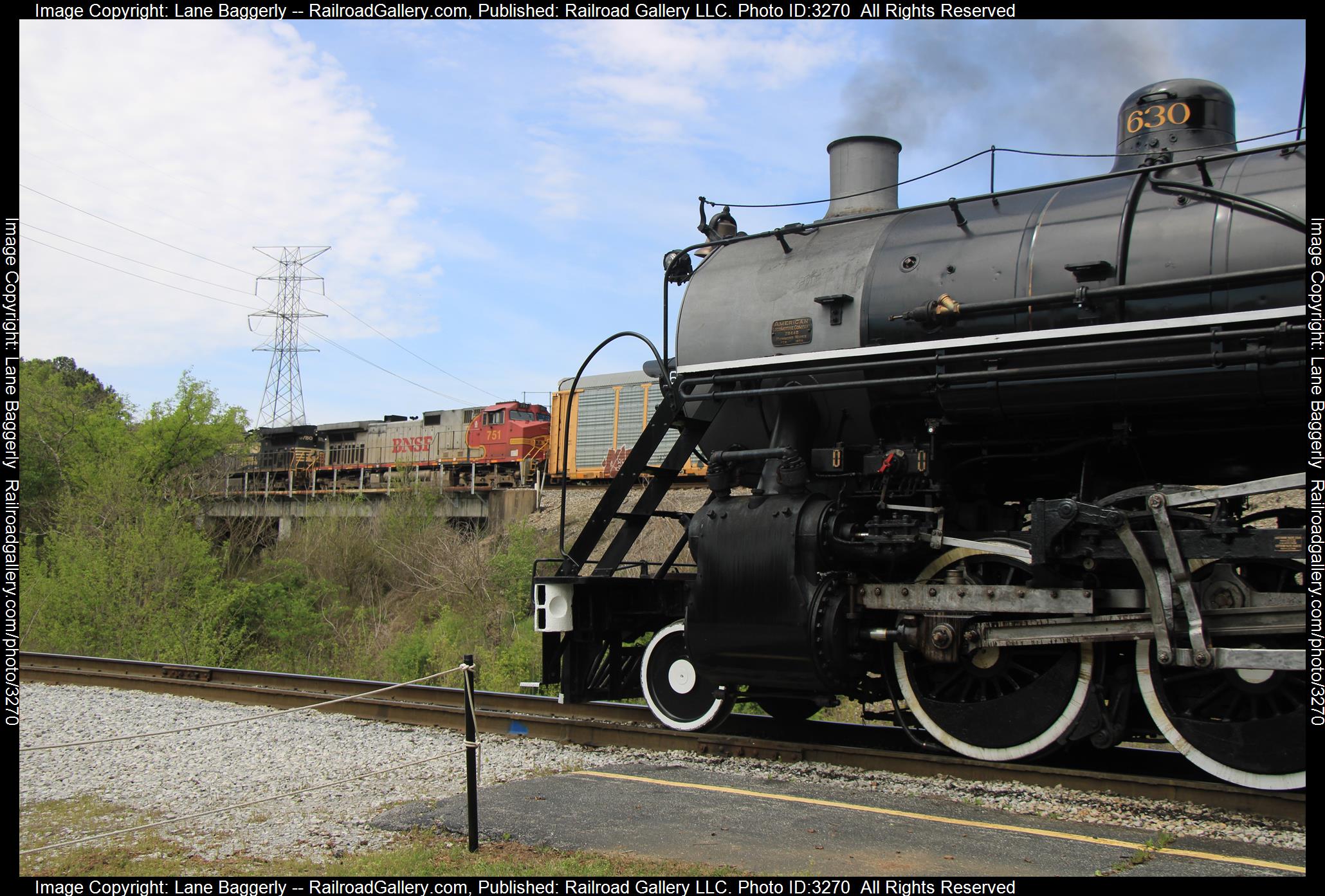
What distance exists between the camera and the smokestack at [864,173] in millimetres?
7141

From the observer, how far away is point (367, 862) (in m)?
4.42

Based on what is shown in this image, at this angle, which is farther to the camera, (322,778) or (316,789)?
(322,778)

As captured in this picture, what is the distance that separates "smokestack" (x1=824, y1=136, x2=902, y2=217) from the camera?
7.14 metres

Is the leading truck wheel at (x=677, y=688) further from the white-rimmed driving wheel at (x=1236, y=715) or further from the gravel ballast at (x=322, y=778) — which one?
the white-rimmed driving wheel at (x=1236, y=715)

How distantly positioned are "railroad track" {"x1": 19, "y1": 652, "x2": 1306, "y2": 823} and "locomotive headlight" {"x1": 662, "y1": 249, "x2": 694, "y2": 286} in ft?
11.3

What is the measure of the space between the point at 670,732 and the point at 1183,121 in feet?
17.6

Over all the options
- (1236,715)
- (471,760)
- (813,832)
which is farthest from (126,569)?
(1236,715)

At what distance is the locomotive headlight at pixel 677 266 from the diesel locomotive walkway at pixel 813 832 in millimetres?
3672

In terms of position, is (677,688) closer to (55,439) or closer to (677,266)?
(677,266)

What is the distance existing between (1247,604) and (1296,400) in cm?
109

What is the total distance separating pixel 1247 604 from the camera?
5059 mm

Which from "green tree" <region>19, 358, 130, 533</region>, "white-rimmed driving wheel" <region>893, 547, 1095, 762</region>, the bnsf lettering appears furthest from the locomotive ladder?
the bnsf lettering

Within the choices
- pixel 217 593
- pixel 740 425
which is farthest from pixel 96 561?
pixel 740 425
